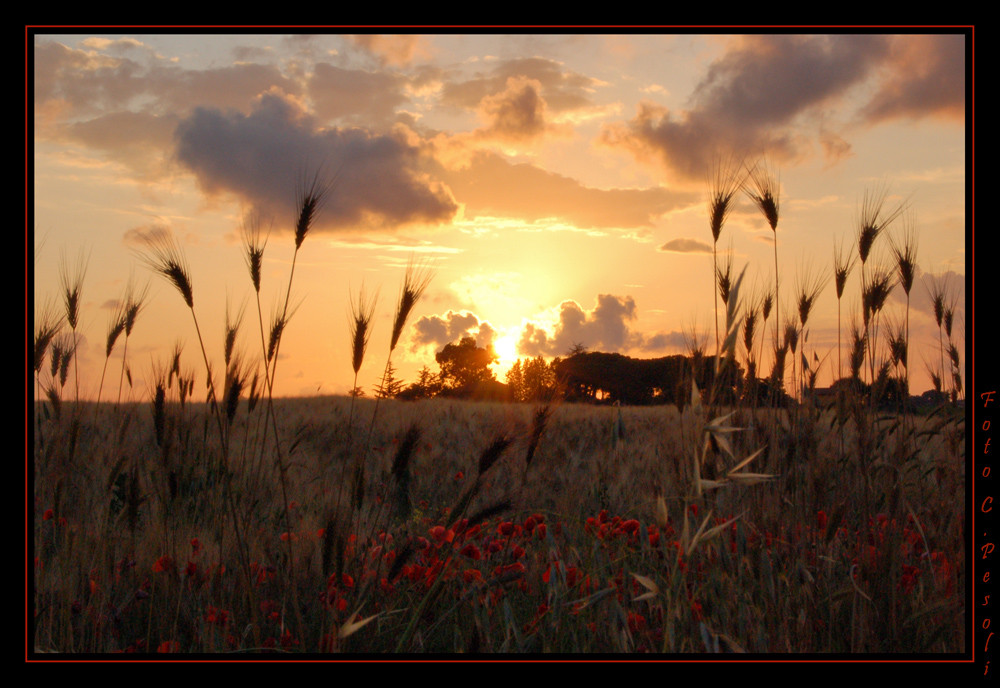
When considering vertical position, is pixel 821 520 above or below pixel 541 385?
below

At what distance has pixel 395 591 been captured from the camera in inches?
86.0

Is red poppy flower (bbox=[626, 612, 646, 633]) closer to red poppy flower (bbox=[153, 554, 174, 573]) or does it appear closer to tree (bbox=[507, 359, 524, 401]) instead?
tree (bbox=[507, 359, 524, 401])

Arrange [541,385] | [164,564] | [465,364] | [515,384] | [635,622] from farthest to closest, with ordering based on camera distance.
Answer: [465,364] < [515,384] < [164,564] < [541,385] < [635,622]

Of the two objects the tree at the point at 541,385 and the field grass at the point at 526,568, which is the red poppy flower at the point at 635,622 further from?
the tree at the point at 541,385

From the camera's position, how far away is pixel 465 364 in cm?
1075

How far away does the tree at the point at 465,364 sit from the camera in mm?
2855

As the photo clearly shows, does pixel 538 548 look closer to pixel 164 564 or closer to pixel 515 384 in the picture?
pixel 515 384

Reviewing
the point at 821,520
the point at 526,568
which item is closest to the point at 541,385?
the point at 526,568

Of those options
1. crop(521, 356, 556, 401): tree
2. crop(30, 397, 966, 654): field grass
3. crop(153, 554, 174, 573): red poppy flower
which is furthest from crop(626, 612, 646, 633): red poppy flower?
crop(153, 554, 174, 573): red poppy flower

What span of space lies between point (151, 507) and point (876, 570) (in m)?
3.25
